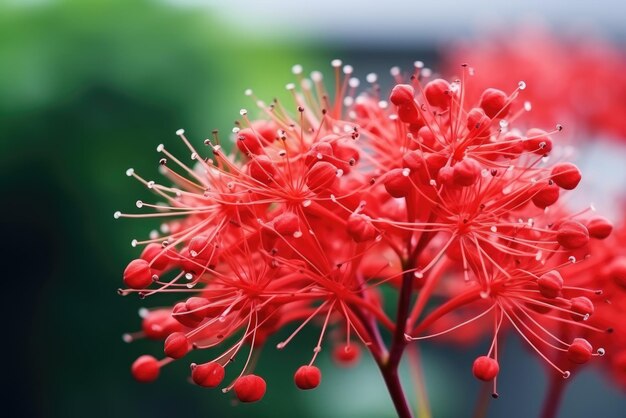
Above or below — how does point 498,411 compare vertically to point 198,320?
above

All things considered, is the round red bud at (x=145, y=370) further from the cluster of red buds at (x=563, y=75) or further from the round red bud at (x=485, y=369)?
the cluster of red buds at (x=563, y=75)

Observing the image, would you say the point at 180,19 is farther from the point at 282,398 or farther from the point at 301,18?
the point at 282,398

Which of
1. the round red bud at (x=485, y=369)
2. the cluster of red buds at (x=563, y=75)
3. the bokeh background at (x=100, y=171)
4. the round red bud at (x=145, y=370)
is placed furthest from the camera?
the bokeh background at (x=100, y=171)

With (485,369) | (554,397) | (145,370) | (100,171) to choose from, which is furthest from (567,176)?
(100,171)

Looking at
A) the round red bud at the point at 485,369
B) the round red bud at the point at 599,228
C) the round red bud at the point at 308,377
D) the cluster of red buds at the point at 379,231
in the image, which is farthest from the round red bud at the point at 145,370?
the round red bud at the point at 599,228

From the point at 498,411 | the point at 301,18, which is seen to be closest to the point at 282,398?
the point at 498,411

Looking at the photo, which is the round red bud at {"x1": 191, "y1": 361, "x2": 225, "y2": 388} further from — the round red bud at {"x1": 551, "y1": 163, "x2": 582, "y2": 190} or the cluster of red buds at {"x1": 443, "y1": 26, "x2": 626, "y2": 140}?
the cluster of red buds at {"x1": 443, "y1": 26, "x2": 626, "y2": 140}

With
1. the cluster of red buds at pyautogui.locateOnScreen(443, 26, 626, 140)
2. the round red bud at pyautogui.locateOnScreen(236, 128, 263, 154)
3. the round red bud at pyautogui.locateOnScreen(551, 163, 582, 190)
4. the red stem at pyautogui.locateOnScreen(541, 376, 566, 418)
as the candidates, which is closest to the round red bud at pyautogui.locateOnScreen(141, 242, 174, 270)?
the round red bud at pyautogui.locateOnScreen(236, 128, 263, 154)

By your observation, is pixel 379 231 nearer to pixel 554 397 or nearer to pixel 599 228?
pixel 599 228
